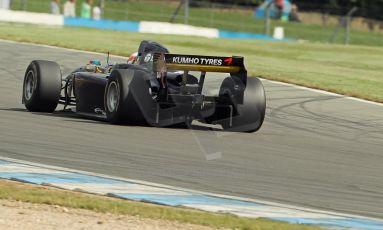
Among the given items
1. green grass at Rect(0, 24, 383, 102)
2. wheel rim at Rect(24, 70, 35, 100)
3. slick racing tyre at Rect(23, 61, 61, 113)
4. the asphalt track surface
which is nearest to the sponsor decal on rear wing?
the asphalt track surface

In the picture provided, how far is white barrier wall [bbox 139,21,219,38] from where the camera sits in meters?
43.3

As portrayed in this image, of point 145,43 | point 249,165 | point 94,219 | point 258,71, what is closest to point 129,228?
point 94,219

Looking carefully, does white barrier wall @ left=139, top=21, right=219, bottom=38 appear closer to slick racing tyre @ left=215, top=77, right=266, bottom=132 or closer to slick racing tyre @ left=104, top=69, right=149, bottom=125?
slick racing tyre @ left=215, top=77, right=266, bottom=132

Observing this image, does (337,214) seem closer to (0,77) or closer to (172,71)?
(172,71)

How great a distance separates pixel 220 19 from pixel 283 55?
1883cm

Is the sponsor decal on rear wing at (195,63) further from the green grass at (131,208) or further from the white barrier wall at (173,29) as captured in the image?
the white barrier wall at (173,29)

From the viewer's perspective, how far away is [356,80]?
74.9ft

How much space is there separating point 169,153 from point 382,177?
217 cm

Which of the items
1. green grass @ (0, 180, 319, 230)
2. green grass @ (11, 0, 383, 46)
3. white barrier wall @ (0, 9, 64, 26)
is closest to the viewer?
green grass @ (0, 180, 319, 230)

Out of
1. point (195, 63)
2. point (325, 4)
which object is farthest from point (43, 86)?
point (325, 4)

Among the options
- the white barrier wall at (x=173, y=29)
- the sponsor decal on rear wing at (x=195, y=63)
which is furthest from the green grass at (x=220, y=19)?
the sponsor decal on rear wing at (x=195, y=63)

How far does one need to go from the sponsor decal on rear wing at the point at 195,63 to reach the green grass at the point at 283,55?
685cm

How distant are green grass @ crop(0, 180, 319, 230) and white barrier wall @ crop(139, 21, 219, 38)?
115ft

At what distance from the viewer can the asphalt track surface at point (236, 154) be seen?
28.6 feet
